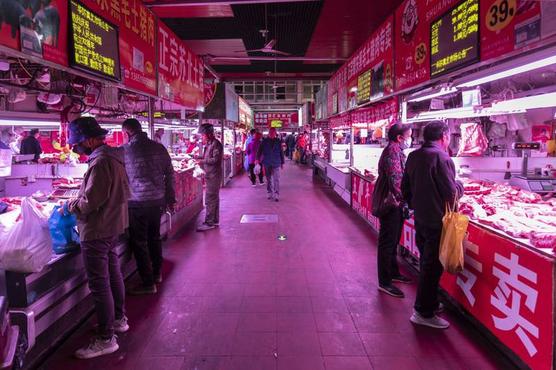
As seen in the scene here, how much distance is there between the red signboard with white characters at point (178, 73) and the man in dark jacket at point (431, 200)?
4382mm

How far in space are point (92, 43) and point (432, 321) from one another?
13.6 ft

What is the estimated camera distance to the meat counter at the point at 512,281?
2.77m

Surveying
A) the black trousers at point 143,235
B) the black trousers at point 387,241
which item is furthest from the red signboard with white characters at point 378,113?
the black trousers at point 143,235

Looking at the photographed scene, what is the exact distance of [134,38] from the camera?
18.1 ft

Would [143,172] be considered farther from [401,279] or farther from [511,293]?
[511,293]

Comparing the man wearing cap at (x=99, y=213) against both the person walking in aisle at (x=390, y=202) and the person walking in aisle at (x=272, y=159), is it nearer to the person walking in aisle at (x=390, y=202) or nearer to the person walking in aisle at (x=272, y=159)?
the person walking in aisle at (x=390, y=202)

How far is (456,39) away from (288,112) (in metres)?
30.2

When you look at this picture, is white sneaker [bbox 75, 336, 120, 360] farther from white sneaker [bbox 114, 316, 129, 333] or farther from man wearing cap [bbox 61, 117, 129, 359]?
white sneaker [bbox 114, 316, 129, 333]

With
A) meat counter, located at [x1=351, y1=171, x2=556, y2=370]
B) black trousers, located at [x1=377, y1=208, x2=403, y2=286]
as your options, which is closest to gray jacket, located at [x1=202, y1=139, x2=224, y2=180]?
black trousers, located at [x1=377, y1=208, x2=403, y2=286]

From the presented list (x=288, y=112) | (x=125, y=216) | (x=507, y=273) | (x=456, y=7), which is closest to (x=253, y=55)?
(x=456, y=7)

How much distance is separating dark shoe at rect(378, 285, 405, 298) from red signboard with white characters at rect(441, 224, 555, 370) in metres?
0.69

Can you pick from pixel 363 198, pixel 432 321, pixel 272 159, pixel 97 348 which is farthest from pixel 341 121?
pixel 97 348

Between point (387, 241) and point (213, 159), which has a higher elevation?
point (213, 159)

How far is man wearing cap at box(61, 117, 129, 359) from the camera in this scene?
3.28m
